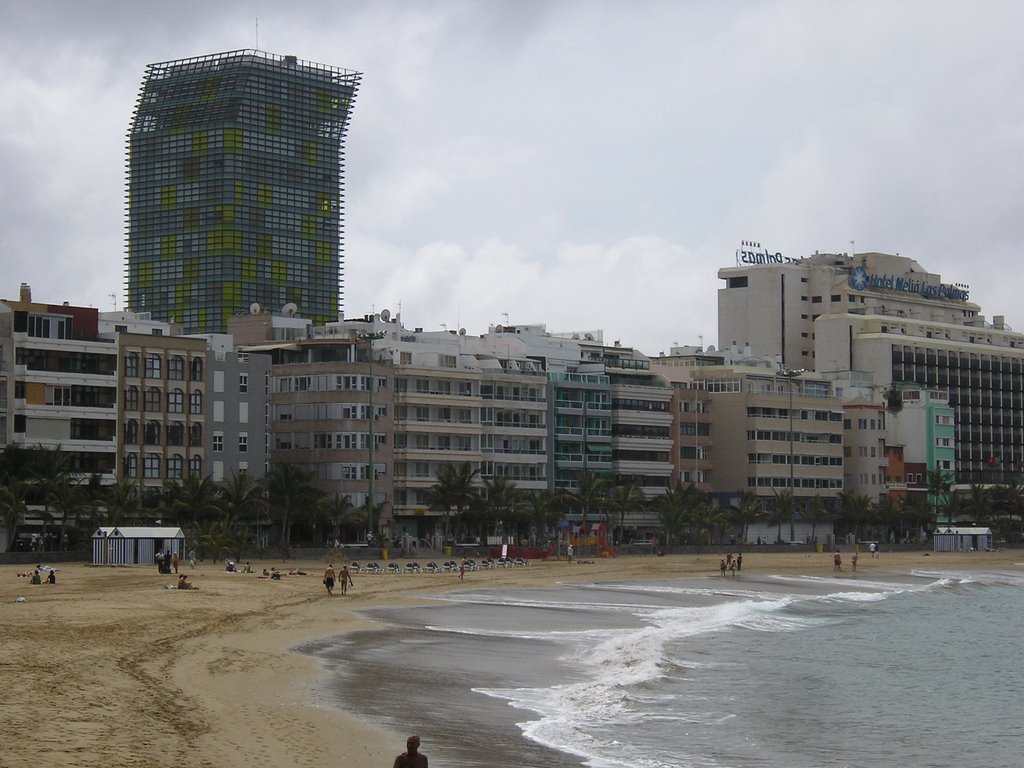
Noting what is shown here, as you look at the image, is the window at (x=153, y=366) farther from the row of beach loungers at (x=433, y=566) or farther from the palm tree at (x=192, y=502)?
the row of beach loungers at (x=433, y=566)

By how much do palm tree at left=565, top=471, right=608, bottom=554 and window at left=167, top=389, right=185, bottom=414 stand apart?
34593mm

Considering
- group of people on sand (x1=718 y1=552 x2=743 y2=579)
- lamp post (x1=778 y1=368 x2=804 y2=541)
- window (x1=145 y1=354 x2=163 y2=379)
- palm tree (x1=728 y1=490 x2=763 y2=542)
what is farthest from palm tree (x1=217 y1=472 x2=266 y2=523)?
lamp post (x1=778 y1=368 x2=804 y2=541)

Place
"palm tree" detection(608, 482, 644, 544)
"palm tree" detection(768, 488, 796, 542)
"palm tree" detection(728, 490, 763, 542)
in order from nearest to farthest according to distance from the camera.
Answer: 1. "palm tree" detection(608, 482, 644, 544)
2. "palm tree" detection(728, 490, 763, 542)
3. "palm tree" detection(768, 488, 796, 542)

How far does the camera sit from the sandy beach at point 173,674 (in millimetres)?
31062

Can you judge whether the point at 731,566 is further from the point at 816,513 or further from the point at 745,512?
the point at 816,513

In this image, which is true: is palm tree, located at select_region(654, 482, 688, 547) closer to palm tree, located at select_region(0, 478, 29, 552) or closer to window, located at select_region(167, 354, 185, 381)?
window, located at select_region(167, 354, 185, 381)

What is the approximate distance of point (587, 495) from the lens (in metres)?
137

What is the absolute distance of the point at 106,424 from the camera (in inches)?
4377

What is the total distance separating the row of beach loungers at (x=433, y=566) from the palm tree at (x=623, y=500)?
2703cm

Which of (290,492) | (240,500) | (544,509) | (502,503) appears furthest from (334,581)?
(544,509)

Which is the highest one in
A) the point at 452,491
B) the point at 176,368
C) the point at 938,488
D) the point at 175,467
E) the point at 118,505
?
the point at 176,368

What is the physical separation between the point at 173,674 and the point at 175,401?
7687 centimetres

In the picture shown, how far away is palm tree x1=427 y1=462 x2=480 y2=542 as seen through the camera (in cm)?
12662

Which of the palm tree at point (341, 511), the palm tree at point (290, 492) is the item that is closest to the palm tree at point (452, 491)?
the palm tree at point (341, 511)
